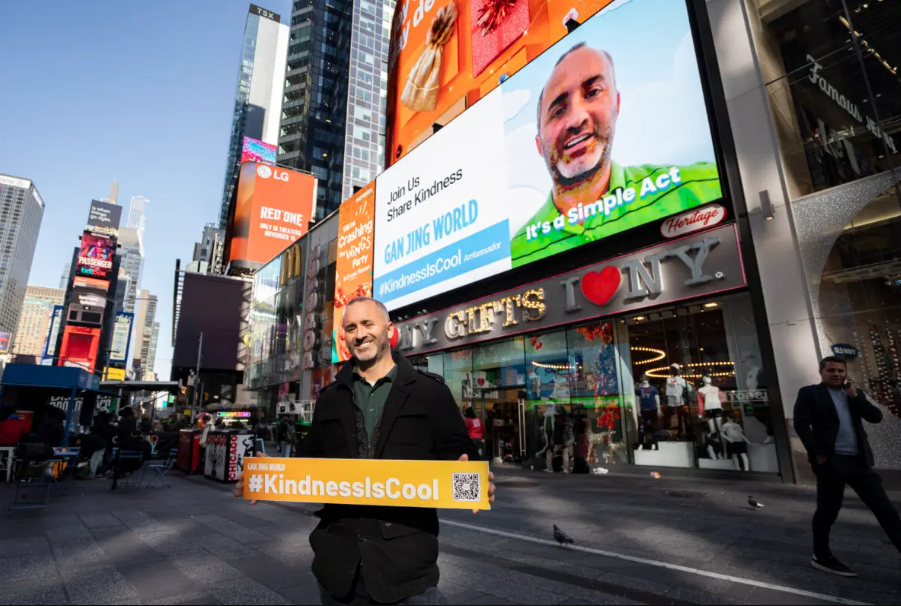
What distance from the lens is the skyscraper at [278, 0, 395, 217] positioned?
7106 centimetres

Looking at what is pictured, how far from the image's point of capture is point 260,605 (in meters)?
3.56

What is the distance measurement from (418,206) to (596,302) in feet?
35.6

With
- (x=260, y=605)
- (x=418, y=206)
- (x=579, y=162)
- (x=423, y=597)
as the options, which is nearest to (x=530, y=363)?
(x=579, y=162)

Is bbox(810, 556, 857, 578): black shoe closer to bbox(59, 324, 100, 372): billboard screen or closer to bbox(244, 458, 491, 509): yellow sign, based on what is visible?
bbox(244, 458, 491, 509): yellow sign

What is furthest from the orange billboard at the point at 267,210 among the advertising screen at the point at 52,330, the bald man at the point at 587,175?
the bald man at the point at 587,175

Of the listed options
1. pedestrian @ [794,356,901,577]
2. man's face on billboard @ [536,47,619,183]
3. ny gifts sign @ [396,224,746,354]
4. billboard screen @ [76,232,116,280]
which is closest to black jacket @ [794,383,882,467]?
pedestrian @ [794,356,901,577]

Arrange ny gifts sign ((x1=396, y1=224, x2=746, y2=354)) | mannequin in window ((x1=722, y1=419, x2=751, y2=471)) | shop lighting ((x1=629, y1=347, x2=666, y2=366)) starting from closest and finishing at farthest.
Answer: ny gifts sign ((x1=396, y1=224, x2=746, y2=354)) → mannequin in window ((x1=722, y1=419, x2=751, y2=471)) → shop lighting ((x1=629, y1=347, x2=666, y2=366))

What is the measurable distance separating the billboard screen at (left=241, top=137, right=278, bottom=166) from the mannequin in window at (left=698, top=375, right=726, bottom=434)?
72141mm

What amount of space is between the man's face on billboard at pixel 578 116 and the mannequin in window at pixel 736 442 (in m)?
7.73

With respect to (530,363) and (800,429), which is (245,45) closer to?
(530,363)

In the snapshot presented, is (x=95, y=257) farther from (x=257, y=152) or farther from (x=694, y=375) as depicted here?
(x=694, y=375)

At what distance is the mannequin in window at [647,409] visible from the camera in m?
12.9

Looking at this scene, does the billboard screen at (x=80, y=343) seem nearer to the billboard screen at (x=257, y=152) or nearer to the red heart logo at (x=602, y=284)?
the billboard screen at (x=257, y=152)

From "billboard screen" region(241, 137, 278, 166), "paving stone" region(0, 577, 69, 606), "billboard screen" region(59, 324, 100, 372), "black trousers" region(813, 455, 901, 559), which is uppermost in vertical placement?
"billboard screen" region(241, 137, 278, 166)
